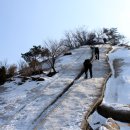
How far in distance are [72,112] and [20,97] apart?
5626 mm

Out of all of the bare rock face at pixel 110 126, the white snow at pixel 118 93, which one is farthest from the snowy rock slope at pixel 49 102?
the bare rock face at pixel 110 126

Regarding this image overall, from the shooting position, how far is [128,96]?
24109 millimetres

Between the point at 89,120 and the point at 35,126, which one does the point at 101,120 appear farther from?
the point at 35,126

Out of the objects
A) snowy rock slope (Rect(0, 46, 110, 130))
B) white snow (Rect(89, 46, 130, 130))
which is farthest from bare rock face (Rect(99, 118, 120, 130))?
snowy rock slope (Rect(0, 46, 110, 130))

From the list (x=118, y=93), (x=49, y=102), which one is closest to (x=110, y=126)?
(x=49, y=102)

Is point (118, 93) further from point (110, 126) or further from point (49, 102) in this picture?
point (110, 126)

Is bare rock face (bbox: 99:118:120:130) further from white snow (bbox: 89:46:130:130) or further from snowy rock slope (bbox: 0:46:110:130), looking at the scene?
snowy rock slope (bbox: 0:46:110:130)

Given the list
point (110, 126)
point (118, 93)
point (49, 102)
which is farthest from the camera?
point (118, 93)

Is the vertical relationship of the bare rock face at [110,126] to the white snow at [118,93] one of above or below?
above

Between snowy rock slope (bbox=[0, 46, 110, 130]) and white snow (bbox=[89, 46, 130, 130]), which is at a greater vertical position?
snowy rock slope (bbox=[0, 46, 110, 130])

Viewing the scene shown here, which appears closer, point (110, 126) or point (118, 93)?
point (110, 126)

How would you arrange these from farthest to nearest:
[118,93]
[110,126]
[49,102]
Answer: [118,93], [49,102], [110,126]

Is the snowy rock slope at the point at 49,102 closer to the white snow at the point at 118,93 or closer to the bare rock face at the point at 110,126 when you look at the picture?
the white snow at the point at 118,93

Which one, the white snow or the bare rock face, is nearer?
the bare rock face
